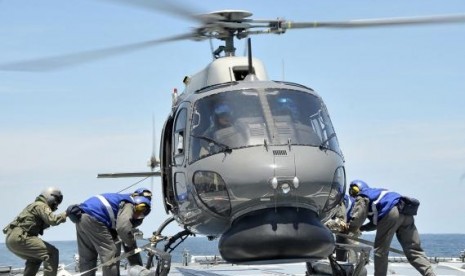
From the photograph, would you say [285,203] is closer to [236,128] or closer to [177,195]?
[236,128]

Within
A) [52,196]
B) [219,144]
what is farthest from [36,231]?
[219,144]

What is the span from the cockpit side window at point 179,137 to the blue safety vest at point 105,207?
949 mm

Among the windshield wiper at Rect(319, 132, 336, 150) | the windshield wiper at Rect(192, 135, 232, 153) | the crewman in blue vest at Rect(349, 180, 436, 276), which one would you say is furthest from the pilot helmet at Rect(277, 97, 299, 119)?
the crewman in blue vest at Rect(349, 180, 436, 276)

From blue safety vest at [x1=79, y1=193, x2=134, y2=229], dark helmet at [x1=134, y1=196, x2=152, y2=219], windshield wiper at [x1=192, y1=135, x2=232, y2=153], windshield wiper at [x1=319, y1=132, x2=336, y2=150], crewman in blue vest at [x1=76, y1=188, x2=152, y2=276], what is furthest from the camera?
blue safety vest at [x1=79, y1=193, x2=134, y2=229]

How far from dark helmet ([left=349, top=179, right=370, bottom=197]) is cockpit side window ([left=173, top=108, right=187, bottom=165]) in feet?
9.20

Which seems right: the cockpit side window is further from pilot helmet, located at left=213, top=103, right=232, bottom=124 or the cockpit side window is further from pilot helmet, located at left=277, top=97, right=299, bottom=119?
pilot helmet, located at left=277, top=97, right=299, bottom=119

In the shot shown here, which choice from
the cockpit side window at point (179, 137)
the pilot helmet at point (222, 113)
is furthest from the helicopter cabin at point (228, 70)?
the pilot helmet at point (222, 113)

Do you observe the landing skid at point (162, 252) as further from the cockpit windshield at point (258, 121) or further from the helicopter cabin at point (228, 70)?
the helicopter cabin at point (228, 70)

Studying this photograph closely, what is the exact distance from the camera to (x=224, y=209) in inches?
420

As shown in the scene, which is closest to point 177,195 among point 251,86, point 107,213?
point 107,213

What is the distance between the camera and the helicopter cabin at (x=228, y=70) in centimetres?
1263

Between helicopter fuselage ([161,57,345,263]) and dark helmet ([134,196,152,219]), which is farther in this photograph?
dark helmet ([134,196,152,219])

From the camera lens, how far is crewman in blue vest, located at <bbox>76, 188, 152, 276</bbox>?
39.0 ft

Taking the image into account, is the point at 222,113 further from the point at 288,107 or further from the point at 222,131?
the point at 288,107
